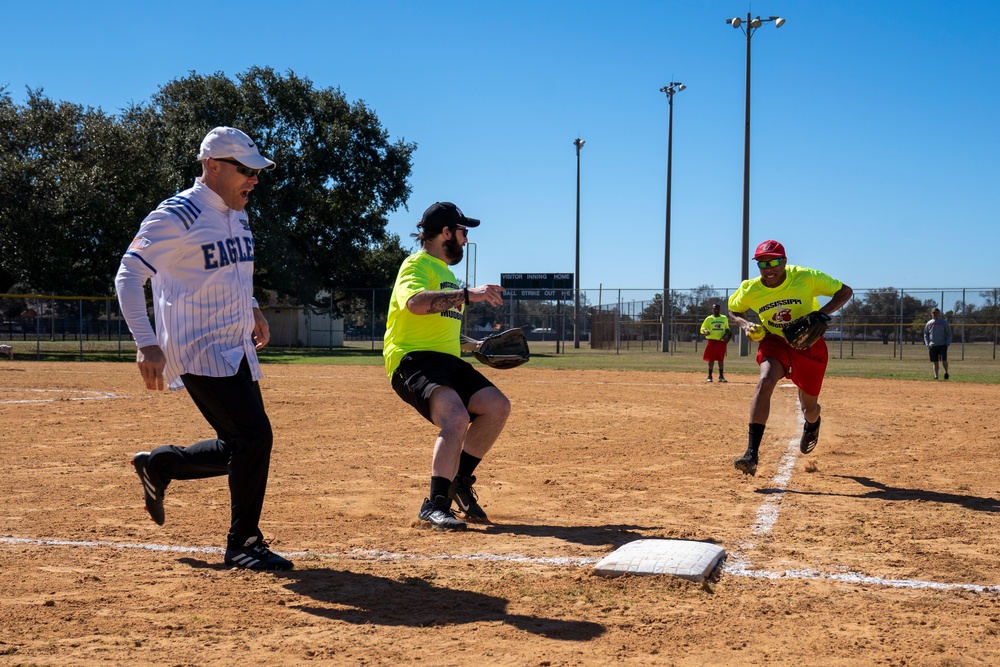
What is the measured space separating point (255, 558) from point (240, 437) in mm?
607

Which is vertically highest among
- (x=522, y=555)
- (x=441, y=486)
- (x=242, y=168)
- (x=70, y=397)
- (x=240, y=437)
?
(x=242, y=168)

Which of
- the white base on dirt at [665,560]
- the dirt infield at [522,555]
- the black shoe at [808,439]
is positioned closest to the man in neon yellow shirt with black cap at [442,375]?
the dirt infield at [522,555]

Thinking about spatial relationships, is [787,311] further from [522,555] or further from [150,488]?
[150,488]

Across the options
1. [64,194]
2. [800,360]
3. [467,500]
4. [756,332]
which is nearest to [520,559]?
[467,500]

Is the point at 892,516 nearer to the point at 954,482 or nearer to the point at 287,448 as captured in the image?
the point at 954,482

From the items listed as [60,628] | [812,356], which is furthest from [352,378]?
[60,628]

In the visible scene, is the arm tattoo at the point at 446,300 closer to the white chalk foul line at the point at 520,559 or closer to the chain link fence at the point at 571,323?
the white chalk foul line at the point at 520,559

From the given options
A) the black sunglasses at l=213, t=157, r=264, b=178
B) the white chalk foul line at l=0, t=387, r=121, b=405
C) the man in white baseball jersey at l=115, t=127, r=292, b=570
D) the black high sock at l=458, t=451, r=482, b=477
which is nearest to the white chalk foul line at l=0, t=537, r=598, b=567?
the man in white baseball jersey at l=115, t=127, r=292, b=570

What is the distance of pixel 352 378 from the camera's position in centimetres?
2008

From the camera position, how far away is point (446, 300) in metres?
5.26

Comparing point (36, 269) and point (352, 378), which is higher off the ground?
point (36, 269)

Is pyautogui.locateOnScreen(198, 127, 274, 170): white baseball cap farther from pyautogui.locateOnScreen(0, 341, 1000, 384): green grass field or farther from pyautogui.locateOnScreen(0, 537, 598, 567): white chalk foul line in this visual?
pyautogui.locateOnScreen(0, 341, 1000, 384): green grass field

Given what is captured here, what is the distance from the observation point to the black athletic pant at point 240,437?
4539mm

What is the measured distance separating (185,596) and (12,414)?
30.5 feet
